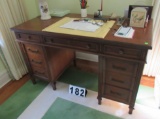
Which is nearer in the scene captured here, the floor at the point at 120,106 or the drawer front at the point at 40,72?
the floor at the point at 120,106

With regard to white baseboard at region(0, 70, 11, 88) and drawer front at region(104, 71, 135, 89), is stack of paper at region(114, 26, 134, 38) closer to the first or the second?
drawer front at region(104, 71, 135, 89)

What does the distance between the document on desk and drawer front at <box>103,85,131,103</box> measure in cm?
58

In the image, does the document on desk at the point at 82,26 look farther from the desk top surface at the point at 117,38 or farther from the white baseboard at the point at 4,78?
the white baseboard at the point at 4,78

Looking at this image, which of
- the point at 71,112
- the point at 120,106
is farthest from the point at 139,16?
the point at 71,112

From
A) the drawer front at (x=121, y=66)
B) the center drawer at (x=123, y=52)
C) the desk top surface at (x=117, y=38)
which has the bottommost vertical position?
the drawer front at (x=121, y=66)

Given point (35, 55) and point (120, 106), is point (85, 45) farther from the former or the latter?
point (120, 106)

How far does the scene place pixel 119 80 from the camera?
4.10 ft

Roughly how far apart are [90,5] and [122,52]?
3.08 feet

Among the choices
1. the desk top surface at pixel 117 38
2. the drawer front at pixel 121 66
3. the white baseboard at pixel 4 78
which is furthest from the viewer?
the white baseboard at pixel 4 78

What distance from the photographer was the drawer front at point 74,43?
1.17 meters

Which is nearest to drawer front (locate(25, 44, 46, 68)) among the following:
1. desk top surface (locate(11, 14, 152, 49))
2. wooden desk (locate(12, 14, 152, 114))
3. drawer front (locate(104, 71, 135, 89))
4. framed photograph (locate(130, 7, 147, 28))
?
wooden desk (locate(12, 14, 152, 114))

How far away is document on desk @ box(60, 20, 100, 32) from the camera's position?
126 centimetres

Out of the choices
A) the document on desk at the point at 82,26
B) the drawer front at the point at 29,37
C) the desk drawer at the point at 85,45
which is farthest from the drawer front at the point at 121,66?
the drawer front at the point at 29,37

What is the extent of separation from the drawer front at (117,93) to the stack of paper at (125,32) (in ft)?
1.69
